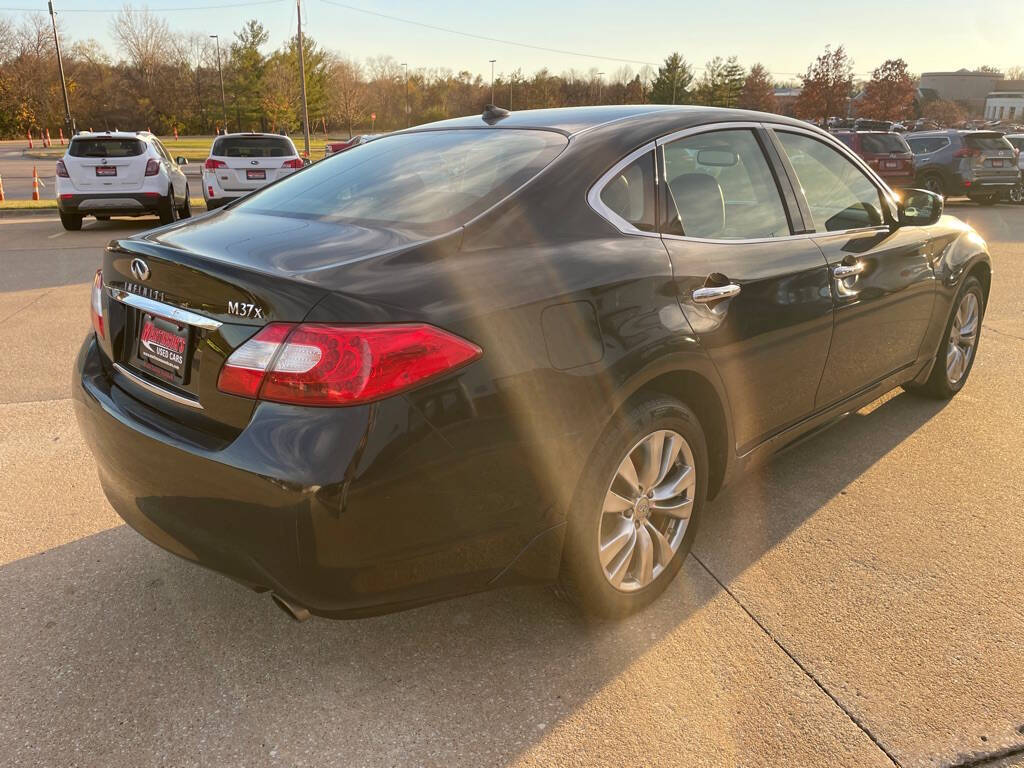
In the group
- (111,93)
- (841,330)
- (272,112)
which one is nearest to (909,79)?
(272,112)

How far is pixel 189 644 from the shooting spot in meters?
2.55

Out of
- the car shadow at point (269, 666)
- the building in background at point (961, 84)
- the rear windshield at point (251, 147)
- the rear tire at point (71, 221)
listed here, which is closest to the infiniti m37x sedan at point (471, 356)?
the car shadow at point (269, 666)

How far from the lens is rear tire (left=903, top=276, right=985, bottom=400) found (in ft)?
15.1

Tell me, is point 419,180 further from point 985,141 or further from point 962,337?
point 985,141

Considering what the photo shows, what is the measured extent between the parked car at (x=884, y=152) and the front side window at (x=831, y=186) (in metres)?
15.4

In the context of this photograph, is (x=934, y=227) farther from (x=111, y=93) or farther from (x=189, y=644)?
(x=111, y=93)

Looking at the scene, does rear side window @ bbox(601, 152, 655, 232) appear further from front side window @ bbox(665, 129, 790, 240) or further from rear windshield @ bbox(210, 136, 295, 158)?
rear windshield @ bbox(210, 136, 295, 158)

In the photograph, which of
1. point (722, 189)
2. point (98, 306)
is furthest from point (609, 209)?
point (98, 306)

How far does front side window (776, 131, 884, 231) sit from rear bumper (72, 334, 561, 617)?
2.06 m

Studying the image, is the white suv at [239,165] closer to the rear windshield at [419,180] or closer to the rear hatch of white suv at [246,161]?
the rear hatch of white suv at [246,161]

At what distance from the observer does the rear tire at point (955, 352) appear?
460 centimetres

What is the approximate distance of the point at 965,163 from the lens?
59.5ft

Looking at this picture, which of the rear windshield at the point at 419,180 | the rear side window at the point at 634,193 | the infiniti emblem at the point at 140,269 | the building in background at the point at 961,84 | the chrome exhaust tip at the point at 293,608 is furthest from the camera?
the building in background at the point at 961,84

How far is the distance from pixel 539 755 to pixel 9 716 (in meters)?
1.49
